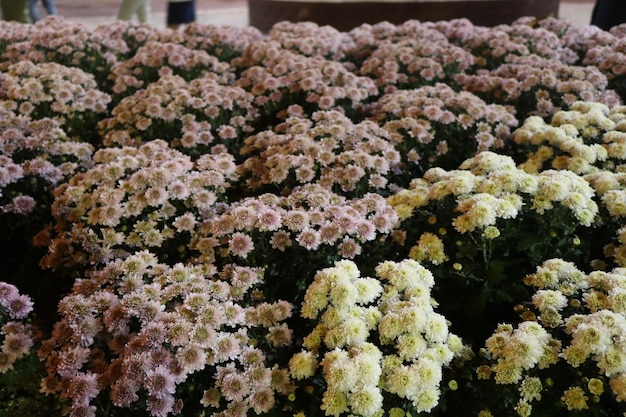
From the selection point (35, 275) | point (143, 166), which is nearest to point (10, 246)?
point (35, 275)

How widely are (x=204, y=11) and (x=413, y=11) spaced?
4619 millimetres

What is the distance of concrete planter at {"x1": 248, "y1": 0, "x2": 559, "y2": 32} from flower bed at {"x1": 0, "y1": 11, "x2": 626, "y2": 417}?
2855 mm

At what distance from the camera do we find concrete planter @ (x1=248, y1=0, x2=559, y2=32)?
6.00 m

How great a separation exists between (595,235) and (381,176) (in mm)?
804

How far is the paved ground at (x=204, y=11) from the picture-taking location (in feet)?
28.5

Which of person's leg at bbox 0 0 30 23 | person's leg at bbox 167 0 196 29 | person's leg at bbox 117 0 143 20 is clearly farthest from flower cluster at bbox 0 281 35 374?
person's leg at bbox 117 0 143 20

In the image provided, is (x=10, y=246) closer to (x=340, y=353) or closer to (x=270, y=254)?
(x=270, y=254)

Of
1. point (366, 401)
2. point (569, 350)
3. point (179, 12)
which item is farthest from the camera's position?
point (179, 12)

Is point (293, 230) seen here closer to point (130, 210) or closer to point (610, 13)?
point (130, 210)

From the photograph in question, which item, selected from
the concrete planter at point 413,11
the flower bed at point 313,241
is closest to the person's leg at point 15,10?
the flower bed at point 313,241

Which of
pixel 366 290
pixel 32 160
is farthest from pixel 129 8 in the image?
pixel 366 290

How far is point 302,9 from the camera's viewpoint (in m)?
6.32

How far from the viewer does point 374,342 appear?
1.48 meters

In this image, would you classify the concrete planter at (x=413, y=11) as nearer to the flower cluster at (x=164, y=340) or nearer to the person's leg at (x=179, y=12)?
the person's leg at (x=179, y=12)
